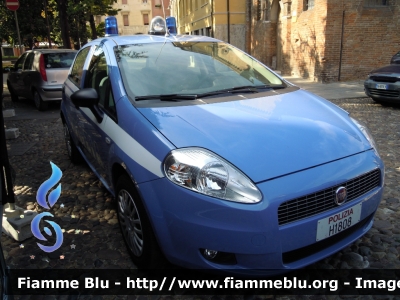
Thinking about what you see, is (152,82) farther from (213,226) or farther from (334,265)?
(334,265)

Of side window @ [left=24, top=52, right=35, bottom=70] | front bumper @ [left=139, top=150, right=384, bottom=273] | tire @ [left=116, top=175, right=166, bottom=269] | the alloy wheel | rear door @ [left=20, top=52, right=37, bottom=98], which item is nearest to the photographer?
front bumper @ [left=139, top=150, right=384, bottom=273]

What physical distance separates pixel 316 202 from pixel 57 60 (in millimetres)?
8918

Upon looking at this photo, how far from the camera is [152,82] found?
3.02 meters

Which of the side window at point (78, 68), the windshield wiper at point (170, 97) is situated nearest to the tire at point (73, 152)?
the side window at point (78, 68)

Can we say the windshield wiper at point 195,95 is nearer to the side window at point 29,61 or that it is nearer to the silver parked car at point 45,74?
the silver parked car at point 45,74

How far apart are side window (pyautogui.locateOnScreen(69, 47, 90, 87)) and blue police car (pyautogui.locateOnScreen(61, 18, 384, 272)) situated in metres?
1.20

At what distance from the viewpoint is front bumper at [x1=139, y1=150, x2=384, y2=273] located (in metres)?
1.97

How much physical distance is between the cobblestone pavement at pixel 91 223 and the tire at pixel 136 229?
234 mm

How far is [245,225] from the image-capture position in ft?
6.44

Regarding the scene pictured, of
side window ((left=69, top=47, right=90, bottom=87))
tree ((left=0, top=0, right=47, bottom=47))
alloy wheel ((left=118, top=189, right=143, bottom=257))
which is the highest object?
tree ((left=0, top=0, right=47, bottom=47))

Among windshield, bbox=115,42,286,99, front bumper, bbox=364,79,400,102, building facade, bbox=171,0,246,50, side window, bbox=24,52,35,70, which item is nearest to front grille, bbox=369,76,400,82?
front bumper, bbox=364,79,400,102

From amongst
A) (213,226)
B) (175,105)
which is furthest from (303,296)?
(175,105)

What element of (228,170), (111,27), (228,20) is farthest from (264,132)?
(228,20)

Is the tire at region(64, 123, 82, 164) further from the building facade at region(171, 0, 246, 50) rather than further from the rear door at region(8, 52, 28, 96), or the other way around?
the building facade at region(171, 0, 246, 50)
